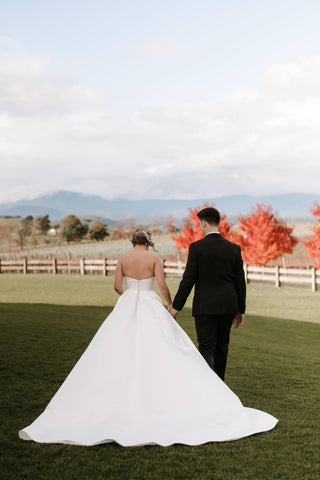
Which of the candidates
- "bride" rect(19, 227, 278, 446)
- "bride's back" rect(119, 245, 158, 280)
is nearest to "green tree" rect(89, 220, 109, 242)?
"bride's back" rect(119, 245, 158, 280)

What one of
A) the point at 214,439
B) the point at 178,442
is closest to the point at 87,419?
the point at 178,442

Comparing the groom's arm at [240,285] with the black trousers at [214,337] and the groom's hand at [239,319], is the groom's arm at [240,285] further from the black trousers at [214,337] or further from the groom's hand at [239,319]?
the black trousers at [214,337]

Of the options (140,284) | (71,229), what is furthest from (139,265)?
(71,229)

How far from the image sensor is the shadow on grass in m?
4.09

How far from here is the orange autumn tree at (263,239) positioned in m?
33.9

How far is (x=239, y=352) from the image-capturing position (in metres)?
10.2

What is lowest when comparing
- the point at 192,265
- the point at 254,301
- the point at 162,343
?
the point at 254,301

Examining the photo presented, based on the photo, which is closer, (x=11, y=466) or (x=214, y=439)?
(x=11, y=466)

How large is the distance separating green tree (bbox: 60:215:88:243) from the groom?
94941mm

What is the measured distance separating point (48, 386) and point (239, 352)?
4.38 m

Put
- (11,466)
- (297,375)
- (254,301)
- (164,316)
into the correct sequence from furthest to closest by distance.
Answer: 1. (254,301)
2. (297,375)
3. (164,316)
4. (11,466)

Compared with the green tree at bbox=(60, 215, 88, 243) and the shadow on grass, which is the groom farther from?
the green tree at bbox=(60, 215, 88, 243)

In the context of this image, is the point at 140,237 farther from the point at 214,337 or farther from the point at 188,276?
the point at 214,337

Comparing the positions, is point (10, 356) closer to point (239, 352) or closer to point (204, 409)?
point (239, 352)
